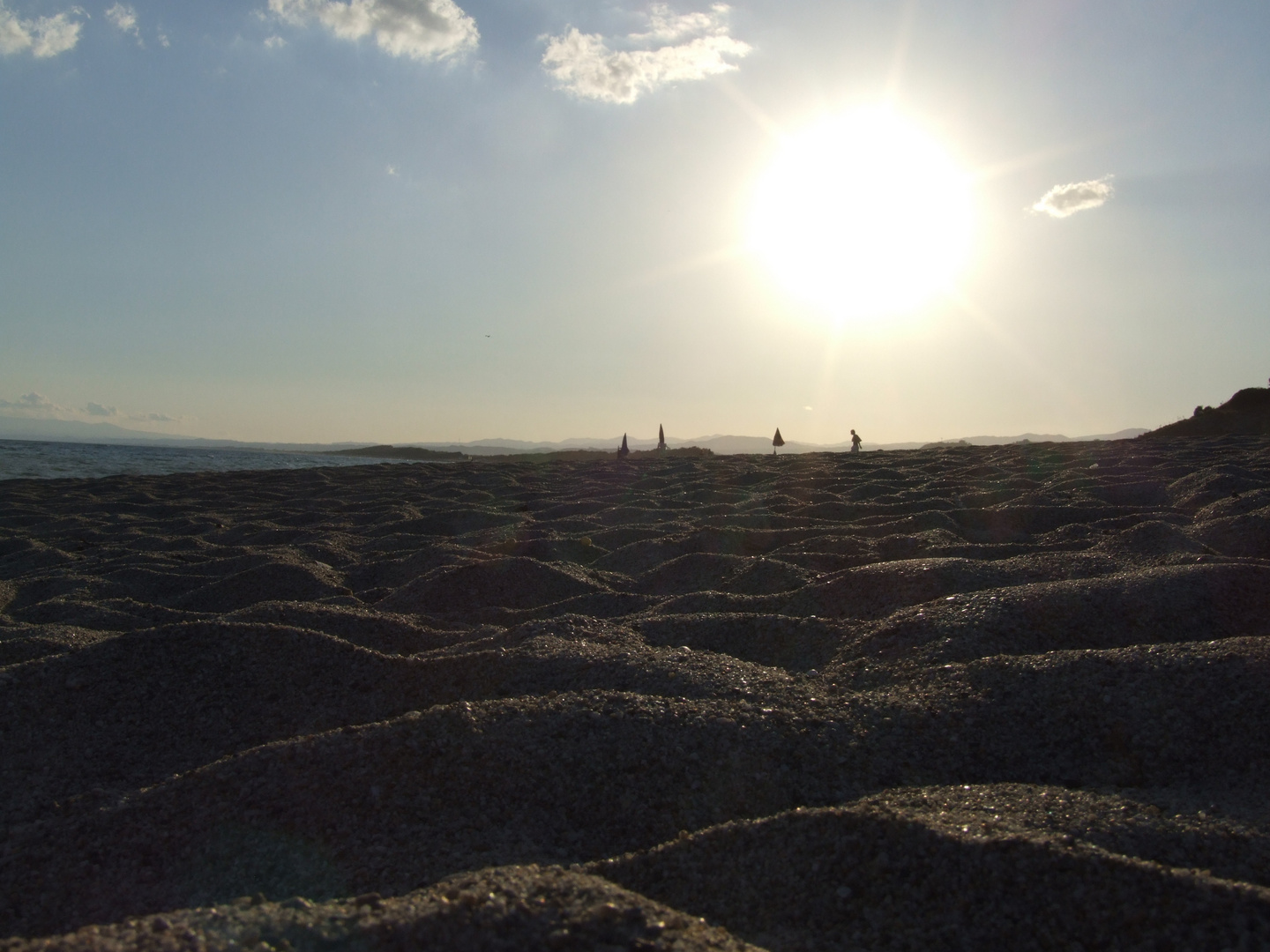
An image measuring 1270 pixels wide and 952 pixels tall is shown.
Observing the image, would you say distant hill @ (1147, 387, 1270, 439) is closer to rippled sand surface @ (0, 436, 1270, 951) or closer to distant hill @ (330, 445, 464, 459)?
rippled sand surface @ (0, 436, 1270, 951)

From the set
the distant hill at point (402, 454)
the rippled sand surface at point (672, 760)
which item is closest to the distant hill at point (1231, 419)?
the rippled sand surface at point (672, 760)

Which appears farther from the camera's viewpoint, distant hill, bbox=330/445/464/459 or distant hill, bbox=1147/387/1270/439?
distant hill, bbox=330/445/464/459

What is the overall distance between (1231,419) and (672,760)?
13436 millimetres

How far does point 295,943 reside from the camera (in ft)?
3.79

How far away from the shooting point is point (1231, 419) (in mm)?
11750

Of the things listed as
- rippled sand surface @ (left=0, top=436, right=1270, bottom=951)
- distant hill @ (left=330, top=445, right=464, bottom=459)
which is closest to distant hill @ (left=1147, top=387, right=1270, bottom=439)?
rippled sand surface @ (left=0, top=436, right=1270, bottom=951)

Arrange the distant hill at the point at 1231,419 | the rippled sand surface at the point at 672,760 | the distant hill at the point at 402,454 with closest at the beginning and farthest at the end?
1. the rippled sand surface at the point at 672,760
2. the distant hill at the point at 1231,419
3. the distant hill at the point at 402,454

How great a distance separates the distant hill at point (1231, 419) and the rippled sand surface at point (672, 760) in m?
9.13

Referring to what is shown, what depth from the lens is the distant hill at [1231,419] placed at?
11195 mm

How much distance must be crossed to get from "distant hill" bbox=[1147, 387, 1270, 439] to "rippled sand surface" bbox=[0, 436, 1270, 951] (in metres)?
9.13

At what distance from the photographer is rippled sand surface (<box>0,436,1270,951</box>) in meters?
1.28

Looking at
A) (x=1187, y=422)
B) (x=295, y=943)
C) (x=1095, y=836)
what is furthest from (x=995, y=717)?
(x=1187, y=422)

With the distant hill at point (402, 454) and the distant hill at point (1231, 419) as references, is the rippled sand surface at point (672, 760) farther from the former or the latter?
the distant hill at point (402, 454)

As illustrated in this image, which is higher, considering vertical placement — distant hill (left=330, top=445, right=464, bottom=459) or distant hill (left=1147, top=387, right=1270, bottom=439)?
distant hill (left=1147, top=387, right=1270, bottom=439)
